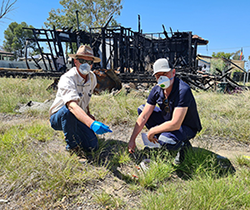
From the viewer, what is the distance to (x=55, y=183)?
1.82 meters

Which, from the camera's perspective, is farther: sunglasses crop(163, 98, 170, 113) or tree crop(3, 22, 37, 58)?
tree crop(3, 22, 37, 58)

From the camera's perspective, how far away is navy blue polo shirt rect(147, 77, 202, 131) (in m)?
2.10

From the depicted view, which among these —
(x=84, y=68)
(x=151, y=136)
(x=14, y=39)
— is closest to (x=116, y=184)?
(x=151, y=136)

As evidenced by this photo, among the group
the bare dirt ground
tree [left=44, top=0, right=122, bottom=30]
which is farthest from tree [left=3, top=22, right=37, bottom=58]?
the bare dirt ground

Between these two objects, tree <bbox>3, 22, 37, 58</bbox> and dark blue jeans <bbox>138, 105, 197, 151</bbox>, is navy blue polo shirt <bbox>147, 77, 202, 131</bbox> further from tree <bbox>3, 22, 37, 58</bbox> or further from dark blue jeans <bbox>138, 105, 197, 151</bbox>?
tree <bbox>3, 22, 37, 58</bbox>

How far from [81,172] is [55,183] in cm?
33

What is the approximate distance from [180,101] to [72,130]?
138 cm

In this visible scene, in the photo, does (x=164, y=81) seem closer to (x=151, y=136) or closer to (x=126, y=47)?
(x=151, y=136)

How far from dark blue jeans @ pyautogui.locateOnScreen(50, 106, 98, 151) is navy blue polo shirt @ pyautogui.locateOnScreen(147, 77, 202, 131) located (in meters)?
0.97

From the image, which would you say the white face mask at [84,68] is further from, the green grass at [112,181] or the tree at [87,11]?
the tree at [87,11]

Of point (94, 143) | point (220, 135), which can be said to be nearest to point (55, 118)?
point (94, 143)

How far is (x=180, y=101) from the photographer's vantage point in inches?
82.2

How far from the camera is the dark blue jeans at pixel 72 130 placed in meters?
2.34

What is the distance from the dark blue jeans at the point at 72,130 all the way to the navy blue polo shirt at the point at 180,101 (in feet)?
3.18
